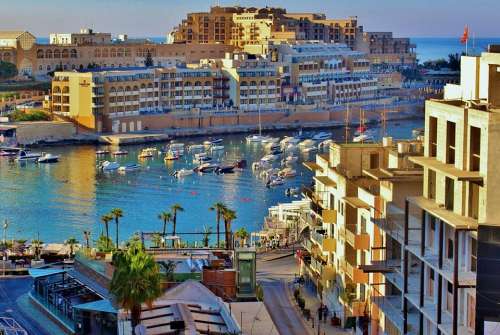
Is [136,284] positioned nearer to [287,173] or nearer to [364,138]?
[287,173]

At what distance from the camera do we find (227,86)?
251 ft

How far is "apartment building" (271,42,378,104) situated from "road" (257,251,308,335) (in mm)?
54840

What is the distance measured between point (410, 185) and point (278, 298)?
19.6 ft

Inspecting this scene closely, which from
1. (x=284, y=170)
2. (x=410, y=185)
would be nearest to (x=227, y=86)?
(x=284, y=170)

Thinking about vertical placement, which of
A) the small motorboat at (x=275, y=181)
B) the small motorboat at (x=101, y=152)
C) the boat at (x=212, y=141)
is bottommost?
the small motorboat at (x=101, y=152)

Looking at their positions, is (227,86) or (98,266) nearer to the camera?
(98,266)

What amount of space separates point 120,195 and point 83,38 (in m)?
44.2

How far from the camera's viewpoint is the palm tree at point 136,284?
15.7m

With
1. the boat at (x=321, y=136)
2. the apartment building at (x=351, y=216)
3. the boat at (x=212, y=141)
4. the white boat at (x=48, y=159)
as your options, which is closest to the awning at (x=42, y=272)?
the apartment building at (x=351, y=216)

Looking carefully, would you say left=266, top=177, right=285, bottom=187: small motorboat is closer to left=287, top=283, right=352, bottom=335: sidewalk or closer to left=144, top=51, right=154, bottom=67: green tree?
left=287, top=283, right=352, bottom=335: sidewalk

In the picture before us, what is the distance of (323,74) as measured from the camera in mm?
84562

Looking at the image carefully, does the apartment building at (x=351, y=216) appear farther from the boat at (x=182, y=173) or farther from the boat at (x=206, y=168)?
the boat at (x=206, y=168)

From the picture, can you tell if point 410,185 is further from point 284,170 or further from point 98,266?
point 284,170

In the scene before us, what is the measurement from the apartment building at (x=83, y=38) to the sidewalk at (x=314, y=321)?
65933mm
